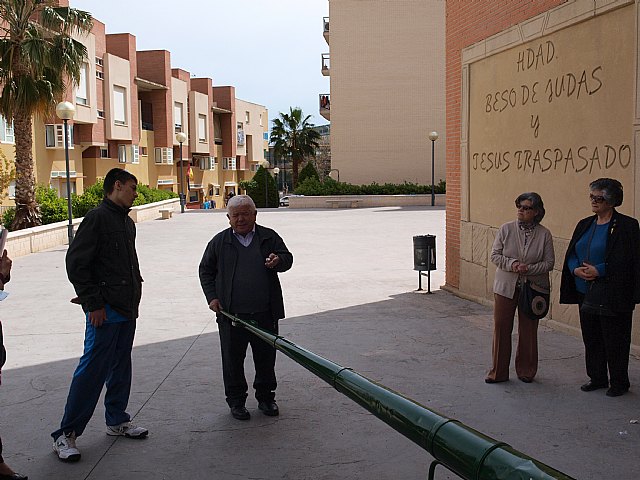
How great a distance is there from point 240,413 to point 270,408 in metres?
0.25

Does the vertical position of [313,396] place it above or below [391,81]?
below

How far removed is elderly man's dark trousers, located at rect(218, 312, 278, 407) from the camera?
19.0 feet

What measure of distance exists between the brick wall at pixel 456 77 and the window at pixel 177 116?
47767 mm

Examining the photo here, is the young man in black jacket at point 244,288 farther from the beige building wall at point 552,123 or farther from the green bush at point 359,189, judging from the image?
the green bush at point 359,189

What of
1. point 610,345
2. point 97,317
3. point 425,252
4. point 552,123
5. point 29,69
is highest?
point 29,69

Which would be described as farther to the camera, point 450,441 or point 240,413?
point 240,413

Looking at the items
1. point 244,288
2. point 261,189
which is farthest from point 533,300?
point 261,189

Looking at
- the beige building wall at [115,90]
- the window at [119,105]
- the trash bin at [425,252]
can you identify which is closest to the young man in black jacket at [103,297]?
the trash bin at [425,252]

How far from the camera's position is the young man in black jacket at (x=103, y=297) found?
4973 millimetres

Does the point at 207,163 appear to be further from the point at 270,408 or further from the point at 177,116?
the point at 270,408

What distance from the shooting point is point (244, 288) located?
5.67m

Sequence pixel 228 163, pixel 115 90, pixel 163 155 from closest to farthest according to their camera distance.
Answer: pixel 115 90, pixel 163 155, pixel 228 163

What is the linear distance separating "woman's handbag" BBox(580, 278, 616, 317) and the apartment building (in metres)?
20.9

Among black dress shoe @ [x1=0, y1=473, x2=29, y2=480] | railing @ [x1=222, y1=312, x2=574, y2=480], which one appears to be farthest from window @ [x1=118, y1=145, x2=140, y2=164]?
railing @ [x1=222, y1=312, x2=574, y2=480]
